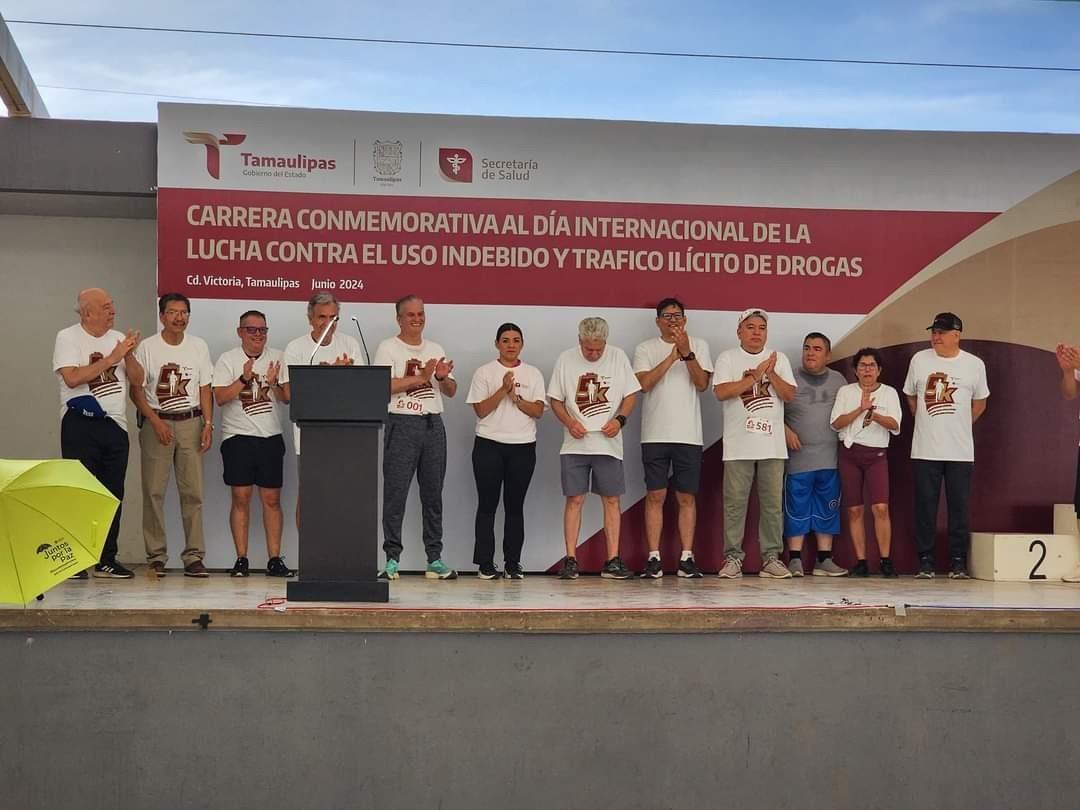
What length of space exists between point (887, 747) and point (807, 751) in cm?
31

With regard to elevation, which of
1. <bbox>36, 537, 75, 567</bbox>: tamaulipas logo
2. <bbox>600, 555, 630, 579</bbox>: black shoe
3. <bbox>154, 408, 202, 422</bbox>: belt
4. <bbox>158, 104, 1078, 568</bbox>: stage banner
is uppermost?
<bbox>158, 104, 1078, 568</bbox>: stage banner

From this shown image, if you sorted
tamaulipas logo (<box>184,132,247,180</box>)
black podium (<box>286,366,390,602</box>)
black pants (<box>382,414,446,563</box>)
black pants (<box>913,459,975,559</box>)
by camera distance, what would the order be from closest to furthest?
black podium (<box>286,366,390,602</box>), black pants (<box>382,414,446,563</box>), black pants (<box>913,459,975,559</box>), tamaulipas logo (<box>184,132,247,180</box>)

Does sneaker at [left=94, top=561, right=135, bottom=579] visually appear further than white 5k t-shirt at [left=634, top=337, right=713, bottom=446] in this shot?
No

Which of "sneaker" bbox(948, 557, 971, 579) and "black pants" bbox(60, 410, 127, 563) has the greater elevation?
"black pants" bbox(60, 410, 127, 563)

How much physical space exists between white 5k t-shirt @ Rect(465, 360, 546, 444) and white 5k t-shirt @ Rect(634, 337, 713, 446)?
1.96ft

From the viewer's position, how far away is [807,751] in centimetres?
447

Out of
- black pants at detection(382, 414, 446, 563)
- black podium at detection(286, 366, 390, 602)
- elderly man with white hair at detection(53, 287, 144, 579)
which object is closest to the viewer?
black podium at detection(286, 366, 390, 602)

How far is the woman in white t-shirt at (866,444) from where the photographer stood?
655 cm

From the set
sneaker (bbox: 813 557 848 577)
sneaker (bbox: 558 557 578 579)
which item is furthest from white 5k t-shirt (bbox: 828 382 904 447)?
sneaker (bbox: 558 557 578 579)

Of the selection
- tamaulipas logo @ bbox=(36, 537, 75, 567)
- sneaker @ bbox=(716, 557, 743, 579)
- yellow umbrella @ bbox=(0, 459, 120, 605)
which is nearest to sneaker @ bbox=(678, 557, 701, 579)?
sneaker @ bbox=(716, 557, 743, 579)

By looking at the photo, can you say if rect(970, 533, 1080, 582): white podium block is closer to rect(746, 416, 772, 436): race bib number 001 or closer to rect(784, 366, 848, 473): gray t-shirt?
rect(784, 366, 848, 473): gray t-shirt

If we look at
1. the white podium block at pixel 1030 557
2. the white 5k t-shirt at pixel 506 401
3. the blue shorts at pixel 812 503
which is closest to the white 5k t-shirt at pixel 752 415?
the blue shorts at pixel 812 503

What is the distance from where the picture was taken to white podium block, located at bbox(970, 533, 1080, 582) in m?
6.44

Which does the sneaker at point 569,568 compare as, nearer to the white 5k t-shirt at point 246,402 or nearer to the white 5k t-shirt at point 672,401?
the white 5k t-shirt at point 672,401
